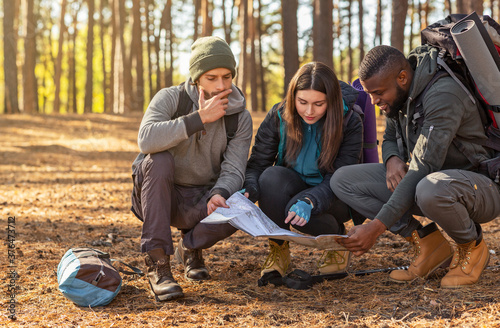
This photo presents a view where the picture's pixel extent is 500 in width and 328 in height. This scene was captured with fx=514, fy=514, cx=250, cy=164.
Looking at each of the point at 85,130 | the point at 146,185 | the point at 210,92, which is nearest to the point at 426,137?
the point at 210,92

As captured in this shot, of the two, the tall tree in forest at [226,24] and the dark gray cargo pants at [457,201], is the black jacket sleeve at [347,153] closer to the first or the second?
the dark gray cargo pants at [457,201]

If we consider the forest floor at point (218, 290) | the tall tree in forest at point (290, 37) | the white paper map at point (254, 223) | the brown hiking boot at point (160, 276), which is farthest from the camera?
the tall tree in forest at point (290, 37)

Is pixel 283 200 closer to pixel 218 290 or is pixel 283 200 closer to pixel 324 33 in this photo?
pixel 218 290

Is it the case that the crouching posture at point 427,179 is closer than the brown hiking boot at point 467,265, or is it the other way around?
the crouching posture at point 427,179

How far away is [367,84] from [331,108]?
0.34m

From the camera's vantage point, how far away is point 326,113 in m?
3.63

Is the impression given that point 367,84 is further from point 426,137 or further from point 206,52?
point 206,52

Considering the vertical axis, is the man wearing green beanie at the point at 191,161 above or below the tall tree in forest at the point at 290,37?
below

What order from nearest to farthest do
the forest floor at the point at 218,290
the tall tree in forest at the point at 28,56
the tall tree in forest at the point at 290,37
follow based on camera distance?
1. the forest floor at the point at 218,290
2. the tall tree in forest at the point at 290,37
3. the tall tree in forest at the point at 28,56

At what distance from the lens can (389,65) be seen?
3.26 metres

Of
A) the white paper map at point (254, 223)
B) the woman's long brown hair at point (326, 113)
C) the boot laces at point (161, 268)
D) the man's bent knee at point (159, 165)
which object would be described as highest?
the woman's long brown hair at point (326, 113)

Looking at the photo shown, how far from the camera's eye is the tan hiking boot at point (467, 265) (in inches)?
127

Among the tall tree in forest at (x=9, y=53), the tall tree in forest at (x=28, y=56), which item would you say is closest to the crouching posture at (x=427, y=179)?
the tall tree in forest at (x=9, y=53)

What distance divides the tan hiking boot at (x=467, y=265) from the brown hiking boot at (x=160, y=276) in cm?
171
